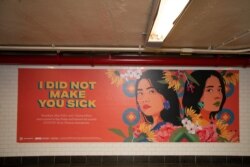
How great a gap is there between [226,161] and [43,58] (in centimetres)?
415

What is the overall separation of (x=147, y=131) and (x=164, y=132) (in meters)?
0.34

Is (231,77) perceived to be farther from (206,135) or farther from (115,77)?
(115,77)

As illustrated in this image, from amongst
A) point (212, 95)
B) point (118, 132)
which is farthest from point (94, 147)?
point (212, 95)

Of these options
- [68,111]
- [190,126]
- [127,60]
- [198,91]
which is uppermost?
[127,60]

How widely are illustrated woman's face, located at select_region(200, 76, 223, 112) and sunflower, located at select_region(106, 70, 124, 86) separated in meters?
1.71

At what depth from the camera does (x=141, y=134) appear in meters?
3.60

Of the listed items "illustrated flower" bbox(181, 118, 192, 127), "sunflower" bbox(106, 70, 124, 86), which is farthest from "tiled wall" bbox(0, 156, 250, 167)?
"sunflower" bbox(106, 70, 124, 86)

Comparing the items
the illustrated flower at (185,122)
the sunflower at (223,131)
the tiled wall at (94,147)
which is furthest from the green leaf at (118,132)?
the sunflower at (223,131)

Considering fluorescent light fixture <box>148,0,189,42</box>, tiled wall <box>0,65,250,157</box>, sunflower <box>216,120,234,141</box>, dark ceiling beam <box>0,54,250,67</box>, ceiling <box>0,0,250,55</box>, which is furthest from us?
sunflower <box>216,120,234,141</box>

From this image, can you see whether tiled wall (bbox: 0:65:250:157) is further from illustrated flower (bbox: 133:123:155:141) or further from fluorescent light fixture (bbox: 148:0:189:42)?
fluorescent light fixture (bbox: 148:0:189:42)

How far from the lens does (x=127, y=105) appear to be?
11.9ft

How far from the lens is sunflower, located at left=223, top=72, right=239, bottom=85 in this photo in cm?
369

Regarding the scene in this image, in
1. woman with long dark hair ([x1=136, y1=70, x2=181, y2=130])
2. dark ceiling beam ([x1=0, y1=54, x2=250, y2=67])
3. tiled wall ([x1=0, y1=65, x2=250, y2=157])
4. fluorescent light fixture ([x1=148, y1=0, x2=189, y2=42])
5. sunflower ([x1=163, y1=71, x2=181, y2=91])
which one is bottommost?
tiled wall ([x1=0, y1=65, x2=250, y2=157])

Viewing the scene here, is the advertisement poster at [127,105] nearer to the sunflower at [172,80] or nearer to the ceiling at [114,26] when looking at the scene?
the sunflower at [172,80]
